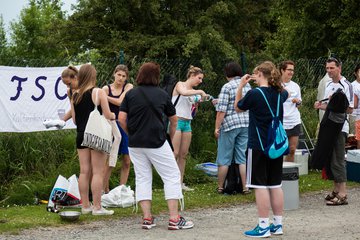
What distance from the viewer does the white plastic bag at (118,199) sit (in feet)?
28.9

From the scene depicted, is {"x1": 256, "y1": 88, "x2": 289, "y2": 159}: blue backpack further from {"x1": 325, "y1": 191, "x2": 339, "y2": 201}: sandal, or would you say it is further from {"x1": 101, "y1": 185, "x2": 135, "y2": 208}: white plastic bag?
{"x1": 101, "y1": 185, "x2": 135, "y2": 208}: white plastic bag

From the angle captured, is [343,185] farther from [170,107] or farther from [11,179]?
[11,179]

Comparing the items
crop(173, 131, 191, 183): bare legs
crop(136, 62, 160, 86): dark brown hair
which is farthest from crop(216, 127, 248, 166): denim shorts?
crop(136, 62, 160, 86): dark brown hair

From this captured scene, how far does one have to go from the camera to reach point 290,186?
8.86 meters

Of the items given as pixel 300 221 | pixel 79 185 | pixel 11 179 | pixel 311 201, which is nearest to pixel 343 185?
pixel 311 201

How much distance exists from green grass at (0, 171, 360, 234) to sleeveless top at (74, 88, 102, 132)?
3.67 feet

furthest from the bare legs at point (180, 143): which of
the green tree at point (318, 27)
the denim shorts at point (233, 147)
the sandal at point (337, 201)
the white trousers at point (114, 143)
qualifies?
the green tree at point (318, 27)

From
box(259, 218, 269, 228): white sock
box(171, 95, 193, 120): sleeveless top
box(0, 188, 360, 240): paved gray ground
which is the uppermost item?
box(171, 95, 193, 120): sleeveless top

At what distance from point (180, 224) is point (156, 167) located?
0.69 m

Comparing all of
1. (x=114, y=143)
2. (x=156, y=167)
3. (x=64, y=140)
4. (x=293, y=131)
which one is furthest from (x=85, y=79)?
(x=293, y=131)

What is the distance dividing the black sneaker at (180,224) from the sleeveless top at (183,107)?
7.56ft

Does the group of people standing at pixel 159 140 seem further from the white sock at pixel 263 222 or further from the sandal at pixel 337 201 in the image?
the sandal at pixel 337 201

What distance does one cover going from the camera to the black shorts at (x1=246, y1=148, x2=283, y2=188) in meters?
7.28

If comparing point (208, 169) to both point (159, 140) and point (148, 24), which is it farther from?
point (148, 24)
